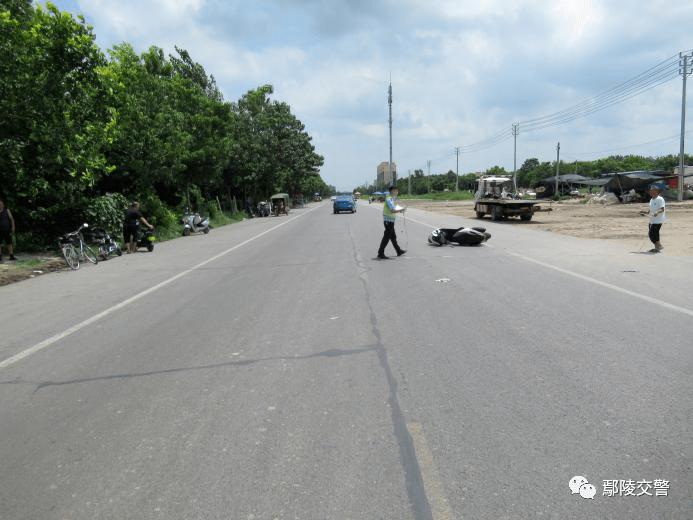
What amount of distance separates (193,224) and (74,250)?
1257 cm

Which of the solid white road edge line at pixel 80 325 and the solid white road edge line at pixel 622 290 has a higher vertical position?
the solid white road edge line at pixel 80 325

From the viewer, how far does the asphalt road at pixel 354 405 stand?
283 centimetres

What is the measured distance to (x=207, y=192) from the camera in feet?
130

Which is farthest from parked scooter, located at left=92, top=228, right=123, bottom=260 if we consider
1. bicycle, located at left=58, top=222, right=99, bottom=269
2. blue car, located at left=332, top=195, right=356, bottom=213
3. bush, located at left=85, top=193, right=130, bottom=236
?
blue car, located at left=332, top=195, right=356, bottom=213

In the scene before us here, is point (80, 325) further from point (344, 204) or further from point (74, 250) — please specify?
point (344, 204)

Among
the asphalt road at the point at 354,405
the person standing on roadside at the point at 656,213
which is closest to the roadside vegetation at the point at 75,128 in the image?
the asphalt road at the point at 354,405

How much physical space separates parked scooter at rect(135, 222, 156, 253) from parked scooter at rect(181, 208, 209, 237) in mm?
7695

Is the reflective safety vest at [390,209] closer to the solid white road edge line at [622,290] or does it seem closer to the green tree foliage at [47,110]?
the solid white road edge line at [622,290]

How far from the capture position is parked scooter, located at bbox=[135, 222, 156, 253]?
700 inches

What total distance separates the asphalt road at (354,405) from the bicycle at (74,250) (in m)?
5.40

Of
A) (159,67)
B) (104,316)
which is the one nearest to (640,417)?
(104,316)

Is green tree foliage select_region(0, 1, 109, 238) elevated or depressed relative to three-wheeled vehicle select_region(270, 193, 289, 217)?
elevated

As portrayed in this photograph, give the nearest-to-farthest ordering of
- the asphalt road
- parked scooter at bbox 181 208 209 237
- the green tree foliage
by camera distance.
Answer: the asphalt road
the green tree foliage
parked scooter at bbox 181 208 209 237

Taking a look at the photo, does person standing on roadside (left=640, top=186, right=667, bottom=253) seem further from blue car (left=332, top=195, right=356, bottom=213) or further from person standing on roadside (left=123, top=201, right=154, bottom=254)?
blue car (left=332, top=195, right=356, bottom=213)
